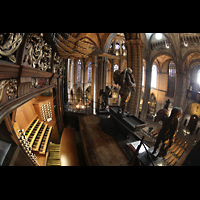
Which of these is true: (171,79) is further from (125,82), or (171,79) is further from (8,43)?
(8,43)

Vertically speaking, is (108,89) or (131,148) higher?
(108,89)

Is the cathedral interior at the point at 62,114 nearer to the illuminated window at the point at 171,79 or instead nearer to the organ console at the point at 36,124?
the organ console at the point at 36,124

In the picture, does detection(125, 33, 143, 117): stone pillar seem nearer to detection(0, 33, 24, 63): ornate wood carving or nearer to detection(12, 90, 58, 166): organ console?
detection(12, 90, 58, 166): organ console

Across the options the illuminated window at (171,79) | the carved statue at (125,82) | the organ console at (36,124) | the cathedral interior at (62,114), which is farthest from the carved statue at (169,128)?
the illuminated window at (171,79)

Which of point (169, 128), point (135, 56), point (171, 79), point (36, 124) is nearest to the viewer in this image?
point (169, 128)

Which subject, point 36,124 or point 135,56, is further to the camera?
point 135,56

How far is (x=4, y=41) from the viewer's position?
114 centimetres

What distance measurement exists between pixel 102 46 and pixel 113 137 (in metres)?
9.10

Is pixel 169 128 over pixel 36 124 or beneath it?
over

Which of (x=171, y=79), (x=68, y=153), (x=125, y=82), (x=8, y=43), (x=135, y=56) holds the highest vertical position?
(x=135, y=56)

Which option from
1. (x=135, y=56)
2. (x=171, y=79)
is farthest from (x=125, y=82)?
(x=171, y=79)

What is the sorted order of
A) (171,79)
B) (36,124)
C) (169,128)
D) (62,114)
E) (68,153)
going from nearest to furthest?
(169,128), (68,153), (36,124), (62,114), (171,79)
